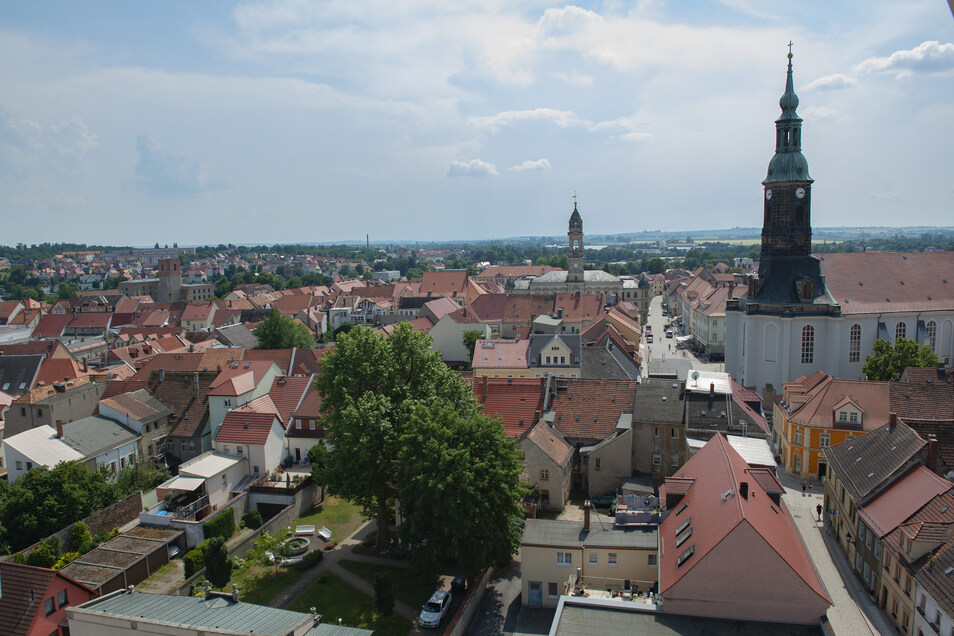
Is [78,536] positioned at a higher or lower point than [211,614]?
lower

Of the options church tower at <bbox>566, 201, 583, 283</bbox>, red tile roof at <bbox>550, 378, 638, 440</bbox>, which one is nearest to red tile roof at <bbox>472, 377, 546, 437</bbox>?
red tile roof at <bbox>550, 378, 638, 440</bbox>

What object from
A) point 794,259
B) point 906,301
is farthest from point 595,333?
point 906,301

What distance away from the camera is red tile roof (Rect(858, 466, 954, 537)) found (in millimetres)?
26281

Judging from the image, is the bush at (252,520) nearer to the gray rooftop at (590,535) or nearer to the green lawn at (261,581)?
the green lawn at (261,581)

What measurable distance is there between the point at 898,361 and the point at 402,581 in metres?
44.2

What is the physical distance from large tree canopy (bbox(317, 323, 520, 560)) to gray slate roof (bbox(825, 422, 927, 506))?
16603mm

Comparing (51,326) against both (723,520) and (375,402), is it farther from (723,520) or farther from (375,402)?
(723,520)

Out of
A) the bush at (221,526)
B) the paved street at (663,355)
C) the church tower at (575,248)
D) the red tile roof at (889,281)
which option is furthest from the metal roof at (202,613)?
the church tower at (575,248)

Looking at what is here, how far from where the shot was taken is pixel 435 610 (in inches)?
1100

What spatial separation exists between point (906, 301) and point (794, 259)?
12701 millimetres

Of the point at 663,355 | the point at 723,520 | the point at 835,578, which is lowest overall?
the point at 835,578

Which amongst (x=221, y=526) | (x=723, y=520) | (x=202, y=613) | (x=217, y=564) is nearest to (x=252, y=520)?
(x=221, y=526)

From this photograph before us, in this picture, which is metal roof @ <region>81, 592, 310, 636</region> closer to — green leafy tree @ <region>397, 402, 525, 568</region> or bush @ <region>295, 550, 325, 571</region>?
green leafy tree @ <region>397, 402, 525, 568</region>

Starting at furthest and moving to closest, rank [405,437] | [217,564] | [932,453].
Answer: [217,564], [405,437], [932,453]
